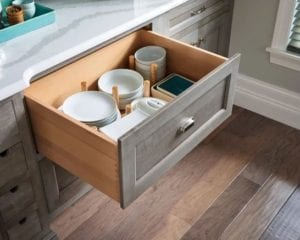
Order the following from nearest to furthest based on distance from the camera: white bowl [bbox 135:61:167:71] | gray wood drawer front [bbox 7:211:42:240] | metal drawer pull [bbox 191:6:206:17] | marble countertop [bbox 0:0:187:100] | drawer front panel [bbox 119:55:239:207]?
drawer front panel [bbox 119:55:239:207] → marble countertop [bbox 0:0:187:100] → gray wood drawer front [bbox 7:211:42:240] → white bowl [bbox 135:61:167:71] → metal drawer pull [bbox 191:6:206:17]

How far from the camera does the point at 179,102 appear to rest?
1101 mm

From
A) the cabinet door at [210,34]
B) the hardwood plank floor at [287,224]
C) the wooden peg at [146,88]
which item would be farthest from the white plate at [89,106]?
the hardwood plank floor at [287,224]

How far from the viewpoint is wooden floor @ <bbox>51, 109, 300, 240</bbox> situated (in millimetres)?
1624

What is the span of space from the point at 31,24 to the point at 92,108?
0.33m

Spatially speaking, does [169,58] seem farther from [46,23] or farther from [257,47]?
[257,47]

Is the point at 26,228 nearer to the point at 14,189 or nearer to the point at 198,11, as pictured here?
the point at 14,189

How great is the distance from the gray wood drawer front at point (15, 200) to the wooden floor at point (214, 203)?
1.09 ft

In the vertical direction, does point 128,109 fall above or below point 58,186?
above

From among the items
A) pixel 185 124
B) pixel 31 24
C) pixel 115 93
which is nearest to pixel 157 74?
pixel 115 93

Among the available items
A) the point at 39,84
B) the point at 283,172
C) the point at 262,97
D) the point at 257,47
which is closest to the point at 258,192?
the point at 283,172

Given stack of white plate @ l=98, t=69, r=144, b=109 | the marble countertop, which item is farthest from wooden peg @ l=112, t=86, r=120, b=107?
the marble countertop

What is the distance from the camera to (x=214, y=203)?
174 centimetres

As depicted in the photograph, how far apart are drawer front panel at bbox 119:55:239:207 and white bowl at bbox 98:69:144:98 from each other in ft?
0.88

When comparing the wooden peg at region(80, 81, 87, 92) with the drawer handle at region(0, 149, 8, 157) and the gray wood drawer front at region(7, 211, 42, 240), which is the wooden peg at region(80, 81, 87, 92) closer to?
the drawer handle at region(0, 149, 8, 157)
